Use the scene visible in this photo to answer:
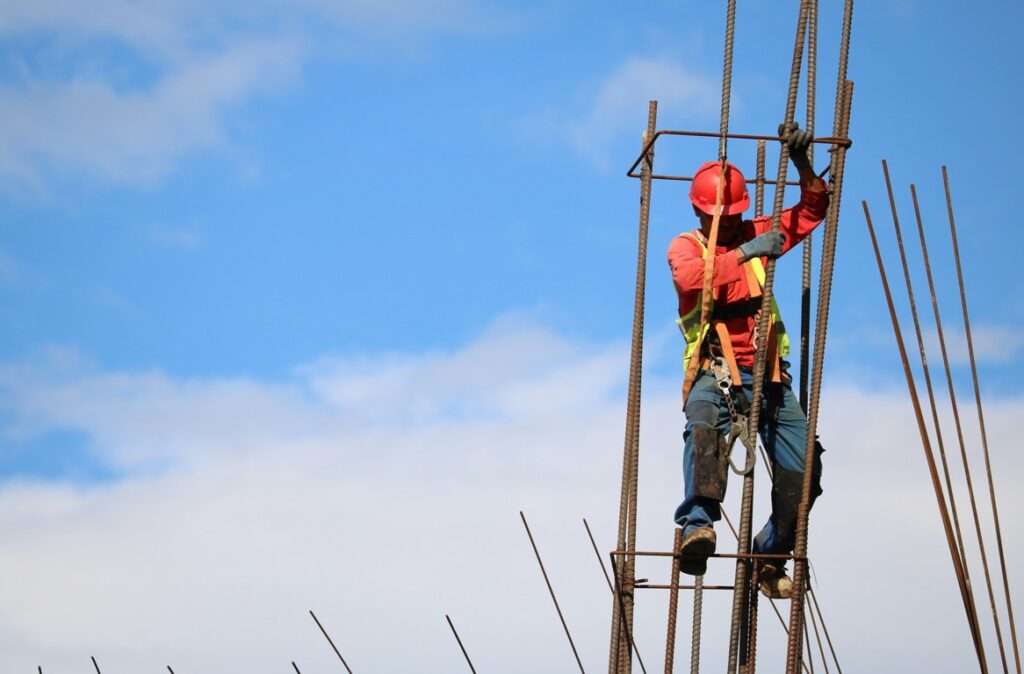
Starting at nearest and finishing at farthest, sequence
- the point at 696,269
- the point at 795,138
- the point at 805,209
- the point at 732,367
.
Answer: the point at 795,138, the point at 696,269, the point at 732,367, the point at 805,209

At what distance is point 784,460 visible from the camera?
34.5 feet

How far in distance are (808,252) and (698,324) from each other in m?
1.16

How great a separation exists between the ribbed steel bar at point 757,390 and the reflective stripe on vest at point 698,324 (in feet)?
0.78

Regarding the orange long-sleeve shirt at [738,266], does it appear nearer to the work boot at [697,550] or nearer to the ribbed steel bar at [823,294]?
the ribbed steel bar at [823,294]

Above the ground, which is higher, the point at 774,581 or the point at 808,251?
the point at 808,251

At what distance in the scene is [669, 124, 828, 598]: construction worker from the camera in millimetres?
10359

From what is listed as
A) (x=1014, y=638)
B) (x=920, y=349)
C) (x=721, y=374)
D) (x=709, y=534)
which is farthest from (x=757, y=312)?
(x=1014, y=638)

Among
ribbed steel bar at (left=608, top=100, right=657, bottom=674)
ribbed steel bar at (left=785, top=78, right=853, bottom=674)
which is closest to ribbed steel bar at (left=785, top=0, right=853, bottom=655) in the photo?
ribbed steel bar at (left=785, top=78, right=853, bottom=674)

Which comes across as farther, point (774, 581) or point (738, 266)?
point (774, 581)

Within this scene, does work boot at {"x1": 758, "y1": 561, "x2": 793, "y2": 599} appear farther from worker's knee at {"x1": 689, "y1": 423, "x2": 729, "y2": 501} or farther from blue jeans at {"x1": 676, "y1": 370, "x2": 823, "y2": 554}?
worker's knee at {"x1": 689, "y1": 423, "x2": 729, "y2": 501}

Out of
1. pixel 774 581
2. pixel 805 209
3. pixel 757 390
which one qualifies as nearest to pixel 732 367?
pixel 757 390

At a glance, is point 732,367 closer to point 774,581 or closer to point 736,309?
point 736,309

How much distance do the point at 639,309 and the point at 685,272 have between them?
1.88 feet

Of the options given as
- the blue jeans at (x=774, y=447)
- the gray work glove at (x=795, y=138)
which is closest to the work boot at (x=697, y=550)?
the blue jeans at (x=774, y=447)
